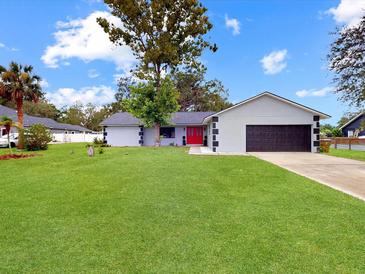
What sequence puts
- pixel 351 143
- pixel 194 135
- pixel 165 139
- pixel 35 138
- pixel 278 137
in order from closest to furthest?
pixel 278 137 < pixel 35 138 < pixel 351 143 < pixel 194 135 < pixel 165 139

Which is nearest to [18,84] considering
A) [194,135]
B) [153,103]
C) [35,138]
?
[35,138]

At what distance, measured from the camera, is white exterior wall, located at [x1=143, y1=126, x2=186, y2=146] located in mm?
27953

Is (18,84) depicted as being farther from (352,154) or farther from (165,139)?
(352,154)

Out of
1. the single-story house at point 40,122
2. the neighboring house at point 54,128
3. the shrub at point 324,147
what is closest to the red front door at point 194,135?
the shrub at point 324,147

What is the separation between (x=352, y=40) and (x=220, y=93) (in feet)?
105

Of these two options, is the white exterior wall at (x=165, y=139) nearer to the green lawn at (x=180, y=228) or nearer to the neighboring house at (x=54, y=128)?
the neighboring house at (x=54, y=128)

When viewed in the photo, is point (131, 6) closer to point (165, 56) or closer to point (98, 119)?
point (165, 56)

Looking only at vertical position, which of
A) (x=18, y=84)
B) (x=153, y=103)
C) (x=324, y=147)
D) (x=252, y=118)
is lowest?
(x=324, y=147)

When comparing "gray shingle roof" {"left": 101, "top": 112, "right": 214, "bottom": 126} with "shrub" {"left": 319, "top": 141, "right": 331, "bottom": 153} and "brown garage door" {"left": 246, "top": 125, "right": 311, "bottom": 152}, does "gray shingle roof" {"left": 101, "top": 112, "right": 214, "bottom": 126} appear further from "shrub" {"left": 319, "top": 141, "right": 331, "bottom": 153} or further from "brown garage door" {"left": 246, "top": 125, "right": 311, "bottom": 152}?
"shrub" {"left": 319, "top": 141, "right": 331, "bottom": 153}

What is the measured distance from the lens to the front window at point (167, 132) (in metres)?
28.1

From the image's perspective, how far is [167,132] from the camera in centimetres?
2830

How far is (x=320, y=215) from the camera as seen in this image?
4.96 meters

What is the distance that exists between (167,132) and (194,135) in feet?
9.71

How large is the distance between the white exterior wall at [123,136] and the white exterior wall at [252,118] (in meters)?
11.4
